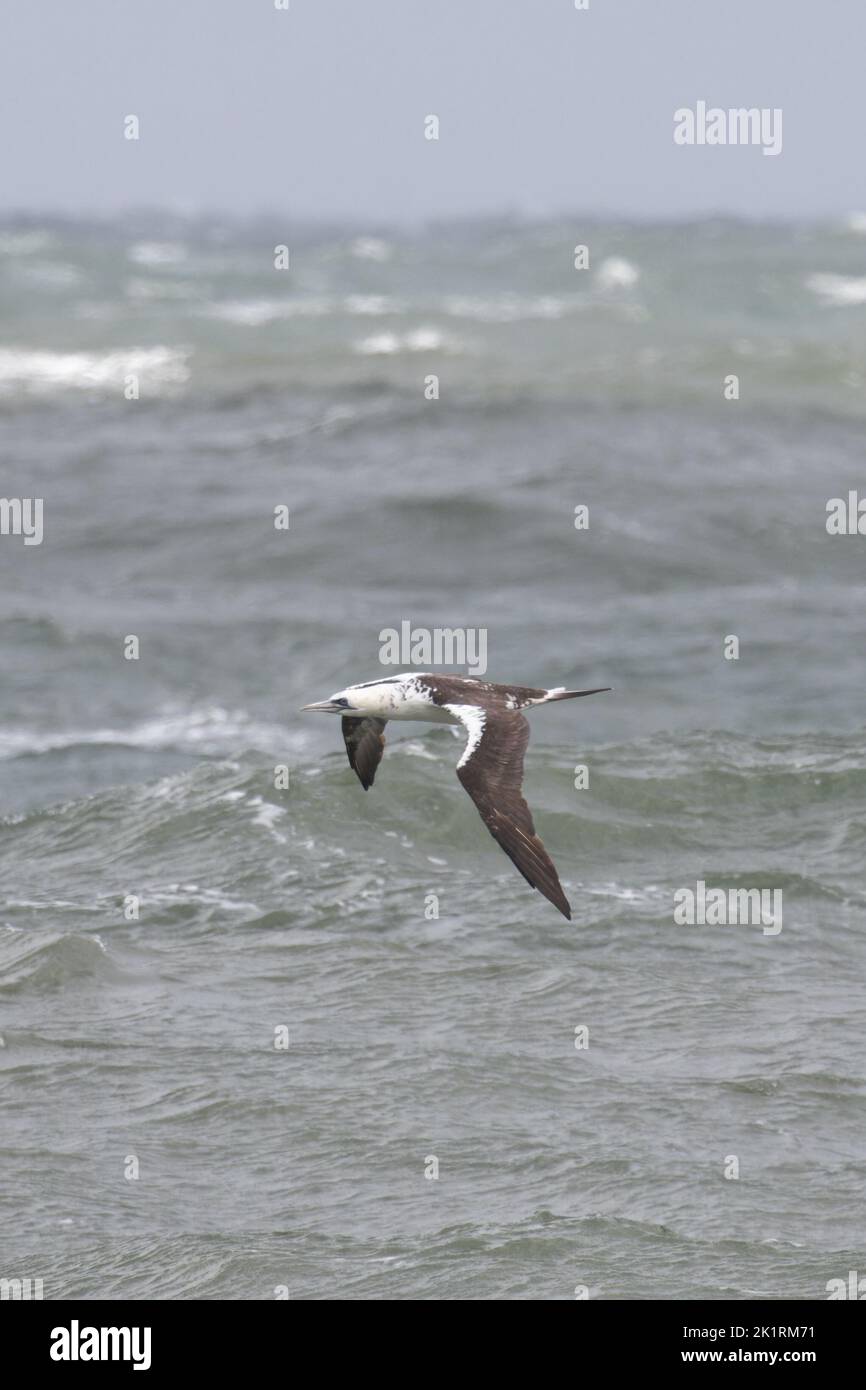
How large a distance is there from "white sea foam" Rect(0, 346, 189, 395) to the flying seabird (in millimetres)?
23729

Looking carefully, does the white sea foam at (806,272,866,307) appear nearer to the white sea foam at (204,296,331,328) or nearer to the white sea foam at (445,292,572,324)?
the white sea foam at (445,292,572,324)

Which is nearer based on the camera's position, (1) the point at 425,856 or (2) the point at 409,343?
(1) the point at 425,856

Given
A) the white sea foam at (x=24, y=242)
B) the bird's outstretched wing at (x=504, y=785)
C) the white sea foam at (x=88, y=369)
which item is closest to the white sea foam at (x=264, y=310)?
the white sea foam at (x=88, y=369)

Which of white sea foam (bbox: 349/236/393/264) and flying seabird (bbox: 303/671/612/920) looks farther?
white sea foam (bbox: 349/236/393/264)

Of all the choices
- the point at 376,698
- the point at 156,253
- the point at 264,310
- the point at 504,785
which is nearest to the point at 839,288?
the point at 264,310

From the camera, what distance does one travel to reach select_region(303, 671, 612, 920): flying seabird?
30.4 ft

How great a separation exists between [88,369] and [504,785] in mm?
28858

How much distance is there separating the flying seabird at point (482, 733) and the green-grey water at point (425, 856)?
4.79 ft

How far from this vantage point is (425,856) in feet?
47.0

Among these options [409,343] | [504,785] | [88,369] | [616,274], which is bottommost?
[504,785]

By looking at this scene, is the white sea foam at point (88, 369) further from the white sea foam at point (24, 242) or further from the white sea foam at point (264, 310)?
the white sea foam at point (24, 242)

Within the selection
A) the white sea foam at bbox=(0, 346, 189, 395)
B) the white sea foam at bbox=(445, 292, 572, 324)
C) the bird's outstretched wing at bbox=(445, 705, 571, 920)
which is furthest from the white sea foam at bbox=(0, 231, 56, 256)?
the bird's outstretched wing at bbox=(445, 705, 571, 920)

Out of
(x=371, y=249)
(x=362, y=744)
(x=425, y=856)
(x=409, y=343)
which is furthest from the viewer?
(x=371, y=249)

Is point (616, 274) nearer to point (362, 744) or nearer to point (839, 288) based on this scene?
point (839, 288)
